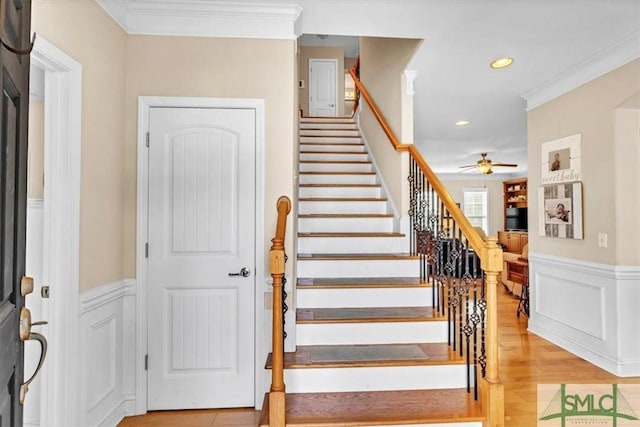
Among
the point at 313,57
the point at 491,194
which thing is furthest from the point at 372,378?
the point at 491,194

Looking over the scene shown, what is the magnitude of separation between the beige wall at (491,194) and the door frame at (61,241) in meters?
10.6

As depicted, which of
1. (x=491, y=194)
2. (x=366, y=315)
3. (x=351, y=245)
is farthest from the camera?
(x=491, y=194)

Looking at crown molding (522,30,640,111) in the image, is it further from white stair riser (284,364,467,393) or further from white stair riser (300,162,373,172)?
white stair riser (284,364,467,393)

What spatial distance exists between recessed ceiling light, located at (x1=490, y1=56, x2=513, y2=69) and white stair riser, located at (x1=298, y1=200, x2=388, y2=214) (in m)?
1.64

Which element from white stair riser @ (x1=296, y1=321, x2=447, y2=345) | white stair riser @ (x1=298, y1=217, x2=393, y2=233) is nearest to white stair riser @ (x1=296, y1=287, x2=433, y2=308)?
white stair riser @ (x1=296, y1=321, x2=447, y2=345)

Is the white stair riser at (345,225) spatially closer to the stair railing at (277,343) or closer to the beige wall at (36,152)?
the stair railing at (277,343)

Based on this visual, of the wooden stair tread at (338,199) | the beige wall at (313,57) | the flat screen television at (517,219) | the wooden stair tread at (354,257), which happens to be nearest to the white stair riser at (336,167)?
the wooden stair tread at (338,199)

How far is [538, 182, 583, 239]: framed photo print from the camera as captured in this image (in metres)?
3.37

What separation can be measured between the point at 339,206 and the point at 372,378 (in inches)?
78.3

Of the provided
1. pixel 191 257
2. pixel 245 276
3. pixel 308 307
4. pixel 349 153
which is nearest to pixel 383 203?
pixel 349 153

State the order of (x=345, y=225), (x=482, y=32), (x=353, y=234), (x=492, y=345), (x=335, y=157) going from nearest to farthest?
(x=492, y=345)
(x=482, y=32)
(x=353, y=234)
(x=345, y=225)
(x=335, y=157)

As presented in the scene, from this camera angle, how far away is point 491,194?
11.1 metres

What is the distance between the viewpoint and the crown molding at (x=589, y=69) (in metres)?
2.84

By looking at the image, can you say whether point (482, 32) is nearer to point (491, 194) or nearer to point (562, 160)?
point (562, 160)
